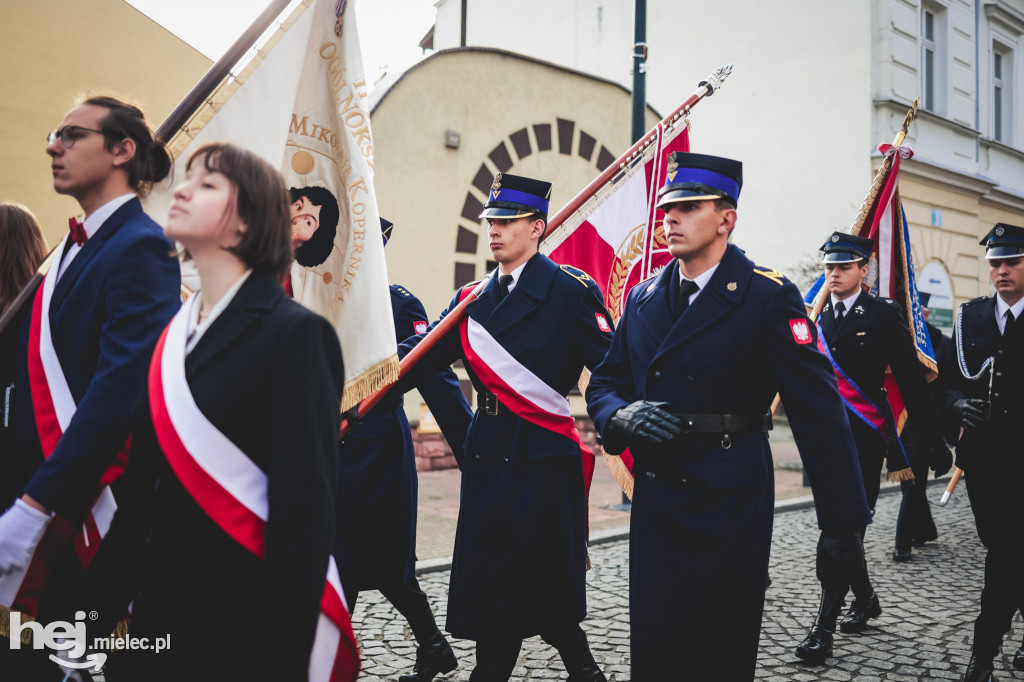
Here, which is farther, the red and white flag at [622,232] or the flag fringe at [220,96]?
the red and white flag at [622,232]

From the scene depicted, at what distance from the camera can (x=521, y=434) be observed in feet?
12.2

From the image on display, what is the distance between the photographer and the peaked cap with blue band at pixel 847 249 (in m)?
5.62

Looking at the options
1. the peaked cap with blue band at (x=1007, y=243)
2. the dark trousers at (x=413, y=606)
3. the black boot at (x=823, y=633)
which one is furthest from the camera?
the peaked cap with blue band at (x=1007, y=243)

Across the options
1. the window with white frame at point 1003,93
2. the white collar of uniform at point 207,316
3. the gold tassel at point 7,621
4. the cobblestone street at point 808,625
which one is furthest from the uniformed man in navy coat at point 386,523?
the window with white frame at point 1003,93

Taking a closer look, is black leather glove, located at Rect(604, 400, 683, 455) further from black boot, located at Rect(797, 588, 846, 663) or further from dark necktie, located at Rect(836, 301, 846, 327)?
dark necktie, located at Rect(836, 301, 846, 327)

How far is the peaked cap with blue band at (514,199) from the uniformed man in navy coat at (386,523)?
82 cm

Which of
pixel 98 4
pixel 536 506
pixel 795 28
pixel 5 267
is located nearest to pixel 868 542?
pixel 536 506

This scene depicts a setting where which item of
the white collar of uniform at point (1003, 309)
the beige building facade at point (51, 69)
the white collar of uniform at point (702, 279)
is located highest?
the beige building facade at point (51, 69)

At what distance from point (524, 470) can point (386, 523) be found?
2.99ft

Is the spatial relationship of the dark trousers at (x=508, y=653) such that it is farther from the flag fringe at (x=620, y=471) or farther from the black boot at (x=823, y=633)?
the black boot at (x=823, y=633)

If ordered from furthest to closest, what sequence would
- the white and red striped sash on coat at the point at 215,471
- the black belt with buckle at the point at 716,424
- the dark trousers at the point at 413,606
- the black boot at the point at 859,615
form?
the black boot at the point at 859,615, the dark trousers at the point at 413,606, the black belt with buckle at the point at 716,424, the white and red striped sash on coat at the point at 215,471

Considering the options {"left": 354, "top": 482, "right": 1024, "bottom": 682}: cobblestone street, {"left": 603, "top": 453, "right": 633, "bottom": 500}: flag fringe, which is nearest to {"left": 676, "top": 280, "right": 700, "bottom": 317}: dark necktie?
{"left": 603, "top": 453, "right": 633, "bottom": 500}: flag fringe

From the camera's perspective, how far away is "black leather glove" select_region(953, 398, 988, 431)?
178 inches

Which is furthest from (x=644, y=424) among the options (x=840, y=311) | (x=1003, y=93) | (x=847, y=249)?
(x=1003, y=93)
